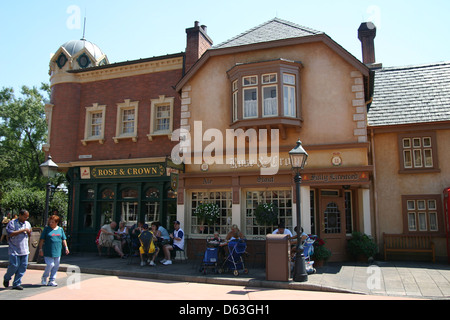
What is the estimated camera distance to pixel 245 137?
45.5 feet

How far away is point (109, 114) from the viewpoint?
17562 mm

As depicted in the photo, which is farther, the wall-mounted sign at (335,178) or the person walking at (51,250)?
the wall-mounted sign at (335,178)

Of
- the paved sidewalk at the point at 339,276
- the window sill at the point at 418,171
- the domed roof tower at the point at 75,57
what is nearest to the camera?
the paved sidewalk at the point at 339,276

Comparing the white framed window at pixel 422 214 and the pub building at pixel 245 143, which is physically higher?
the pub building at pixel 245 143

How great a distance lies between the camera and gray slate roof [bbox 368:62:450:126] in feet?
47.3

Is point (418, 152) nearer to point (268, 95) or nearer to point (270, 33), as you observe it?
point (268, 95)

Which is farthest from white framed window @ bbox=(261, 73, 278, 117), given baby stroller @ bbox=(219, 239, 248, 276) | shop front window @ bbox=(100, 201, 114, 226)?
shop front window @ bbox=(100, 201, 114, 226)

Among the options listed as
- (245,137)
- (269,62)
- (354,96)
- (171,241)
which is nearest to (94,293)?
(171,241)

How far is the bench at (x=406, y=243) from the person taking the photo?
13.5m

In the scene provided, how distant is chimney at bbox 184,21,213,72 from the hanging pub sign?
15.2 feet

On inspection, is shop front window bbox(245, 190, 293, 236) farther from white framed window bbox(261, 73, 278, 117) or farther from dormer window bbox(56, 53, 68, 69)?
dormer window bbox(56, 53, 68, 69)

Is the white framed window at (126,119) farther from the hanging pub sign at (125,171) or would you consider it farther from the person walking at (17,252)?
the person walking at (17,252)

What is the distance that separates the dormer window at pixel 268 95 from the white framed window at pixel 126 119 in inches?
217

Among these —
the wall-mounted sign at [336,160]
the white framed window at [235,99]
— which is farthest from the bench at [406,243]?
the white framed window at [235,99]
